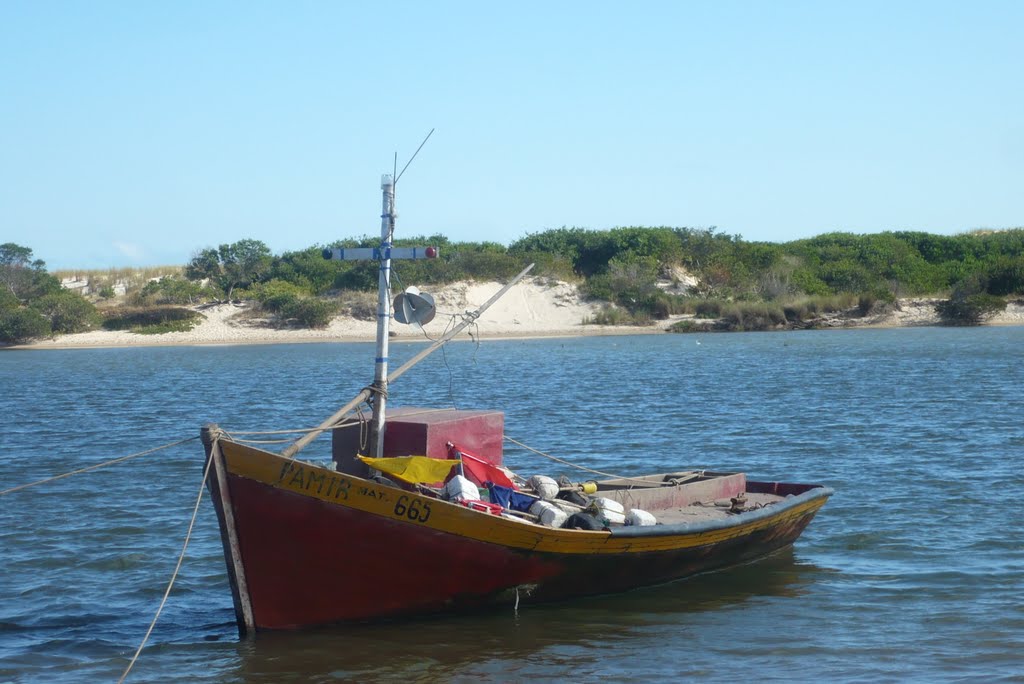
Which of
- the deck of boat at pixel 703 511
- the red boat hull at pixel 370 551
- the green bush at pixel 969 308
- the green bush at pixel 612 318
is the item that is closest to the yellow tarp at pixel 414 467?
the red boat hull at pixel 370 551

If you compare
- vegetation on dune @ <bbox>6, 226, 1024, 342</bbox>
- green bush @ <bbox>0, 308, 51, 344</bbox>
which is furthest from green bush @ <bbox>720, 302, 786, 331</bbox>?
green bush @ <bbox>0, 308, 51, 344</bbox>

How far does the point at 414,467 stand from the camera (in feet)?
33.2

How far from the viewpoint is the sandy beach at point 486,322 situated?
58500mm

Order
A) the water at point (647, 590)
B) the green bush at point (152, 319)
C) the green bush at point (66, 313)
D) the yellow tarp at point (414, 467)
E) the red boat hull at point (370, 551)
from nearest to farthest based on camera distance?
the red boat hull at point (370, 551)
the water at point (647, 590)
the yellow tarp at point (414, 467)
the green bush at point (66, 313)
the green bush at point (152, 319)

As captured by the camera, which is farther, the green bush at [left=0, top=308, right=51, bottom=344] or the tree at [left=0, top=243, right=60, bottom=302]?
the tree at [left=0, top=243, right=60, bottom=302]

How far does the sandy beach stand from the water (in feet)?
79.9

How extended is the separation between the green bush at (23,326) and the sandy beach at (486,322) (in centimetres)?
47

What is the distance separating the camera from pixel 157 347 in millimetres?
57750

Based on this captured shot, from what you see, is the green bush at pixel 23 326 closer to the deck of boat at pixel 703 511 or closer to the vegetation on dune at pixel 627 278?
the vegetation on dune at pixel 627 278

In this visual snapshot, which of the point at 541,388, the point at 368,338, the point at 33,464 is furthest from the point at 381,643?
the point at 368,338

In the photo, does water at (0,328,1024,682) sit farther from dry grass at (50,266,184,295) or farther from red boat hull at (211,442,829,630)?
dry grass at (50,266,184,295)

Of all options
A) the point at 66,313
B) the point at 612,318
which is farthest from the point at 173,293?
the point at 612,318

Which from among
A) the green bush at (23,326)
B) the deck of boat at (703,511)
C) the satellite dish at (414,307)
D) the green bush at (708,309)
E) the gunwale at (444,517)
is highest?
the green bush at (708,309)

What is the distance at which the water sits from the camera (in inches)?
377
